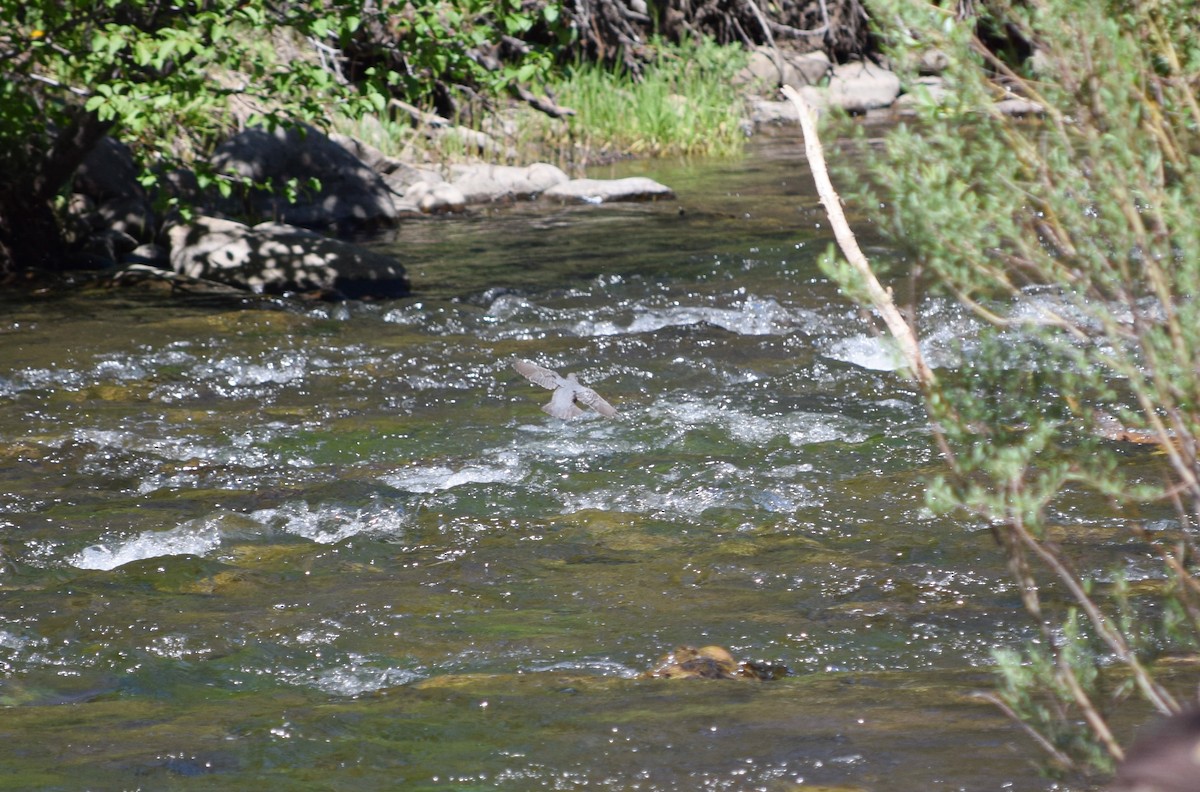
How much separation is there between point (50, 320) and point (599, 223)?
5.16 meters

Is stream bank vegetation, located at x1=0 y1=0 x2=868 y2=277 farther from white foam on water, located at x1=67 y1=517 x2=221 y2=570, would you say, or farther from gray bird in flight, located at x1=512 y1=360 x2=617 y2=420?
white foam on water, located at x1=67 y1=517 x2=221 y2=570

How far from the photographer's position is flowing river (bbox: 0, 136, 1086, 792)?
10.5 feet

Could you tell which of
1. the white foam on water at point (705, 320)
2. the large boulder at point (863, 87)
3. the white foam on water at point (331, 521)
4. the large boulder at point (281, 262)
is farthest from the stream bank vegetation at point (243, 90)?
the large boulder at point (863, 87)

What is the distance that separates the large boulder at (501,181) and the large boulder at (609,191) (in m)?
0.20

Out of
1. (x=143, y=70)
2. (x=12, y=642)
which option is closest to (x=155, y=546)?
(x=12, y=642)

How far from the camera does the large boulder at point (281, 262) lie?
31.8 ft

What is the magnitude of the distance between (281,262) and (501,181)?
448 centimetres

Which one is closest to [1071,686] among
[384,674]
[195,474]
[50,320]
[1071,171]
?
[1071,171]

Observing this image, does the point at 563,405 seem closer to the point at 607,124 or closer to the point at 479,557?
the point at 479,557

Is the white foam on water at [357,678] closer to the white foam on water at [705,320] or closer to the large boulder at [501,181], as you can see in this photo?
the white foam on water at [705,320]

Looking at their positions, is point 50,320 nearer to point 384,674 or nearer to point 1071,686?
point 384,674

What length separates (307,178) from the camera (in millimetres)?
12680

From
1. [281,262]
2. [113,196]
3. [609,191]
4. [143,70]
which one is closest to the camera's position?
[143,70]

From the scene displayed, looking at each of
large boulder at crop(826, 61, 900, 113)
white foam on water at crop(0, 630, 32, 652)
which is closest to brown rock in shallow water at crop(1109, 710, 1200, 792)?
white foam on water at crop(0, 630, 32, 652)
